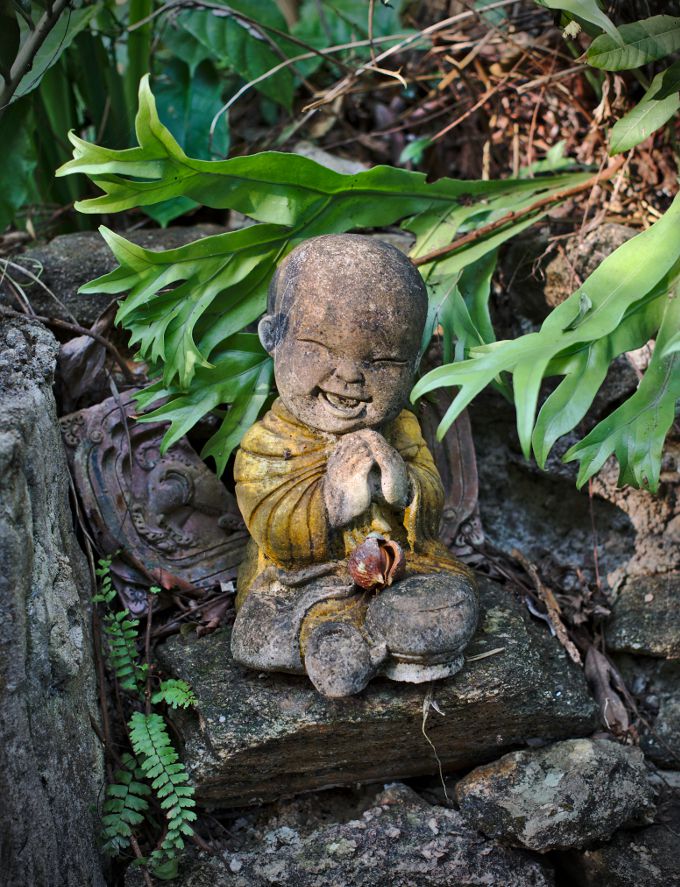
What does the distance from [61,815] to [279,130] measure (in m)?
2.96

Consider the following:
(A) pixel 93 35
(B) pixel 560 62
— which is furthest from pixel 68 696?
(B) pixel 560 62

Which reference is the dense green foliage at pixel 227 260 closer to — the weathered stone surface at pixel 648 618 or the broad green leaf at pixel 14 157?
the broad green leaf at pixel 14 157

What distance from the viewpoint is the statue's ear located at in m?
2.56

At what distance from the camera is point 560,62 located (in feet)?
12.0

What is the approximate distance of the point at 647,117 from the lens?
284 cm

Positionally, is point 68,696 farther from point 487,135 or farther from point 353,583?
point 487,135

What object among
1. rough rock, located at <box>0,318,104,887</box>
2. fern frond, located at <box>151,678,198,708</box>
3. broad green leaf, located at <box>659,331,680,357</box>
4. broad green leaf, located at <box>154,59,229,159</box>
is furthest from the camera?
broad green leaf, located at <box>154,59,229,159</box>

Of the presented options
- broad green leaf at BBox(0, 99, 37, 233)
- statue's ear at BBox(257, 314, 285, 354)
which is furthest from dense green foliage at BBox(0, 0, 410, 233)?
statue's ear at BBox(257, 314, 285, 354)

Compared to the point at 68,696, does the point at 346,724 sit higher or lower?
lower

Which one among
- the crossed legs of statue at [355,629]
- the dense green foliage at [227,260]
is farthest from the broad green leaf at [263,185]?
the crossed legs of statue at [355,629]

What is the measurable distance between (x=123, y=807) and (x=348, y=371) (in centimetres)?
121

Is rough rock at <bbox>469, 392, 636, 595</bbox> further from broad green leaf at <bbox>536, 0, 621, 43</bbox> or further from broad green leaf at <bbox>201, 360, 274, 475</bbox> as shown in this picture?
broad green leaf at <bbox>536, 0, 621, 43</bbox>

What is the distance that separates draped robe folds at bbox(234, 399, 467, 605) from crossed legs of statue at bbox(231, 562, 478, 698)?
68 millimetres

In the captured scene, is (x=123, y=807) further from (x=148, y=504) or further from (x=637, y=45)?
(x=637, y=45)
